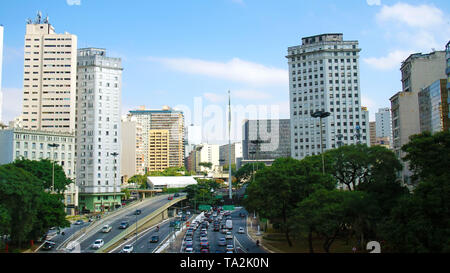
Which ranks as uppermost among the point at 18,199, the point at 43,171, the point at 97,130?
the point at 97,130

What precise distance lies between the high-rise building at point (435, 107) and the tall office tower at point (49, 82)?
56.3 meters

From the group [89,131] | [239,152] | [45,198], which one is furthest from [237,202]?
[239,152]

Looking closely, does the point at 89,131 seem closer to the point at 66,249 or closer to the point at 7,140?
the point at 7,140

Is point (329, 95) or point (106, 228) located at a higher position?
point (329, 95)

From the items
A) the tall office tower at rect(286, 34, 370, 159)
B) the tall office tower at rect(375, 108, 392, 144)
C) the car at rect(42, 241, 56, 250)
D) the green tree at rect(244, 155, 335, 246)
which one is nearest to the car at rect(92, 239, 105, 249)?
the car at rect(42, 241, 56, 250)

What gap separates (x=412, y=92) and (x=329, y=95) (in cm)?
2780

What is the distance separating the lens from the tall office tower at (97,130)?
70.9 meters

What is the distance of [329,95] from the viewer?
8112cm

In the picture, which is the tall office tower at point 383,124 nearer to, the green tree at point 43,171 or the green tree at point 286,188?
the green tree at point 286,188

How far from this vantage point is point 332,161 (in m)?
39.9

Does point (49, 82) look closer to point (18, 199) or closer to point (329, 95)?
point (18, 199)

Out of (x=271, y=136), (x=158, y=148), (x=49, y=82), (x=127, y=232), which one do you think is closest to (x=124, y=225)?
(x=127, y=232)

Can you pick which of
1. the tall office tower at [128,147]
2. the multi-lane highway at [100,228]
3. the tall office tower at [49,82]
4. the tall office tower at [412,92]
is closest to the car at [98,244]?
the multi-lane highway at [100,228]
